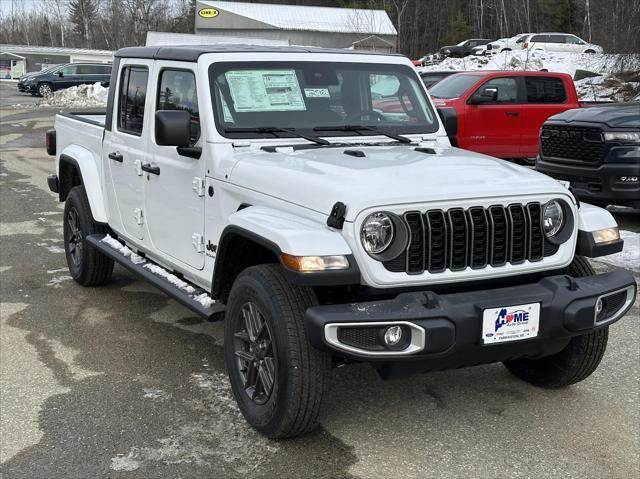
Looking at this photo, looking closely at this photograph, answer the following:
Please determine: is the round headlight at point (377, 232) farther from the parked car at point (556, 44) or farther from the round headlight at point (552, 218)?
the parked car at point (556, 44)

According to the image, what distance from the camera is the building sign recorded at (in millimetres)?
64562

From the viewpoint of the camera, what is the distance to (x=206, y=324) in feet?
18.8

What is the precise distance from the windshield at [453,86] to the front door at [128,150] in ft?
27.8

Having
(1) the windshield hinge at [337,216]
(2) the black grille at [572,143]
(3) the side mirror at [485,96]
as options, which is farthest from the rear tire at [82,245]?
(3) the side mirror at [485,96]

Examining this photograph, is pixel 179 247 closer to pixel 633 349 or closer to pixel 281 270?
pixel 281 270

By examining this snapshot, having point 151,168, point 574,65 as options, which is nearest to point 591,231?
point 151,168

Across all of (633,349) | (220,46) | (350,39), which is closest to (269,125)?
(220,46)

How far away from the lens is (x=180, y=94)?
493 cm

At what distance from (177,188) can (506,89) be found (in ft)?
32.7

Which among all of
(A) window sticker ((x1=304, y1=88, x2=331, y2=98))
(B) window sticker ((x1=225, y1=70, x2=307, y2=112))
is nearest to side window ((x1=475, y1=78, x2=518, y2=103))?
(A) window sticker ((x1=304, y1=88, x2=331, y2=98))

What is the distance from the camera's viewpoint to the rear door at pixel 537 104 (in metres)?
13.5

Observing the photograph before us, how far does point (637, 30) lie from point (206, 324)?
27.3 m

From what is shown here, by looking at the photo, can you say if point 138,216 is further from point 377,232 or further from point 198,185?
point 377,232

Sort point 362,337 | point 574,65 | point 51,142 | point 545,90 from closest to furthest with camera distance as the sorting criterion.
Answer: point 362,337
point 51,142
point 545,90
point 574,65
